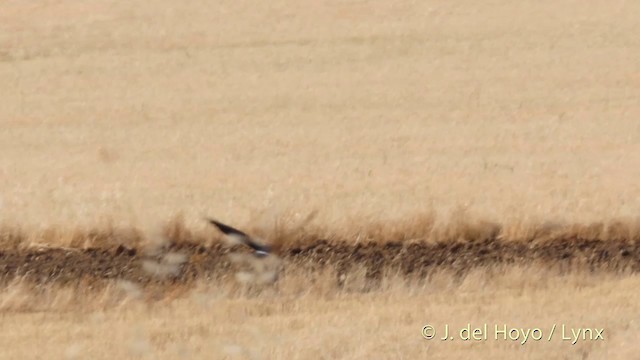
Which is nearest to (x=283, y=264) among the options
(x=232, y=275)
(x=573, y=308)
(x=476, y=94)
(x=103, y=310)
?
(x=232, y=275)

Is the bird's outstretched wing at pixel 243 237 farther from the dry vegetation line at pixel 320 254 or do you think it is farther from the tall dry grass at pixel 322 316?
the tall dry grass at pixel 322 316

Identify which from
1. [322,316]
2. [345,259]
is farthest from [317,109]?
[322,316]

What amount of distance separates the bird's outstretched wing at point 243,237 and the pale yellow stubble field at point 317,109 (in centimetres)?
29

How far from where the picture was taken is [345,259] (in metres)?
11.6

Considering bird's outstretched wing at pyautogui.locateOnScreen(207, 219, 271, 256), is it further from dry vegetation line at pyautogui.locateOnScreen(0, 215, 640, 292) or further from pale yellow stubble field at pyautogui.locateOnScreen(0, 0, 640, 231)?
pale yellow stubble field at pyautogui.locateOnScreen(0, 0, 640, 231)

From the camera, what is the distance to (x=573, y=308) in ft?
33.3

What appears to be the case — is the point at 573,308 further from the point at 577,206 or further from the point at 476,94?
the point at 476,94

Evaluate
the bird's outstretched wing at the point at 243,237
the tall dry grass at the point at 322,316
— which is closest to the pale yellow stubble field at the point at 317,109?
the bird's outstretched wing at the point at 243,237

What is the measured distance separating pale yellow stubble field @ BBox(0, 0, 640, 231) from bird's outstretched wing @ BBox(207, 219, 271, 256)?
288 mm

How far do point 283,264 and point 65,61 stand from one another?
6392mm

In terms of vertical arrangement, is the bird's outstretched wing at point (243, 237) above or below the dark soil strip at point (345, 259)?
above

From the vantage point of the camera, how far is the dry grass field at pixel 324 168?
10.2 metres

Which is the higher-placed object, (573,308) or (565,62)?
(565,62)

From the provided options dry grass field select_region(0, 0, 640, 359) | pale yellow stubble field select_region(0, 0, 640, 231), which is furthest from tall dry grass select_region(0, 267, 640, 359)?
pale yellow stubble field select_region(0, 0, 640, 231)
